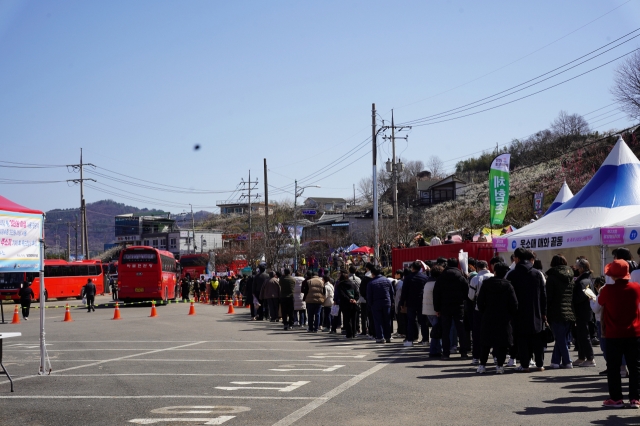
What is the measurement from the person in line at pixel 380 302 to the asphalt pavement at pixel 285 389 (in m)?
0.71

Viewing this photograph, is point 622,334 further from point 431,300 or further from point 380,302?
point 380,302

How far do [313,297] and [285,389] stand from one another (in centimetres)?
1141

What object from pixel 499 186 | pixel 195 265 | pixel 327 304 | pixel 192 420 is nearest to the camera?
pixel 192 420

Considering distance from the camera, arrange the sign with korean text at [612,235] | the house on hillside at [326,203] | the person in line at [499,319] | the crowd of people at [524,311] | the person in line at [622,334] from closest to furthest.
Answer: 1. the person in line at [622,334]
2. the crowd of people at [524,311]
3. the person in line at [499,319]
4. the sign with korean text at [612,235]
5. the house on hillside at [326,203]

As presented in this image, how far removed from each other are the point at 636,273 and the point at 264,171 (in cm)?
4631

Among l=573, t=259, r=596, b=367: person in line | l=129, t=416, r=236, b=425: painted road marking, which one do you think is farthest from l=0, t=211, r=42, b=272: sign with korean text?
l=573, t=259, r=596, b=367: person in line

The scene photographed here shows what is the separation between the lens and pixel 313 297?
2180 centimetres

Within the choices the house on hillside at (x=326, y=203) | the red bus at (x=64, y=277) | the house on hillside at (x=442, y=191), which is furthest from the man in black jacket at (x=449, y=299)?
the house on hillside at (x=326, y=203)

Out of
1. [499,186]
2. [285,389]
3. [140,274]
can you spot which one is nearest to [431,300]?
[285,389]

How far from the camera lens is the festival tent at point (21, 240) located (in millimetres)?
12453

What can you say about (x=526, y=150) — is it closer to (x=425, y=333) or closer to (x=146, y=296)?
(x=146, y=296)

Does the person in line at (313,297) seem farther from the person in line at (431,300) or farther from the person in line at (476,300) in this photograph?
the person in line at (476,300)

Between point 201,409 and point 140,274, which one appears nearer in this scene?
point 201,409

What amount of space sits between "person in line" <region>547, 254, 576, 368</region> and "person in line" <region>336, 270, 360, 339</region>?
7710 mm
